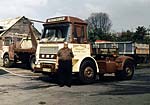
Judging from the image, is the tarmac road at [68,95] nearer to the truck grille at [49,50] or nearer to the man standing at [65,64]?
the man standing at [65,64]

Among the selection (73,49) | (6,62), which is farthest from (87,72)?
(6,62)

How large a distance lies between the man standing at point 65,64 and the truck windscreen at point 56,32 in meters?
0.87

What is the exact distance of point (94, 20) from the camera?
9462cm

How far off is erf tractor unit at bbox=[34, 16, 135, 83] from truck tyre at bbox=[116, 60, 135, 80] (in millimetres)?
726

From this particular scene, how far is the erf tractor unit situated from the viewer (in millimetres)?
14008

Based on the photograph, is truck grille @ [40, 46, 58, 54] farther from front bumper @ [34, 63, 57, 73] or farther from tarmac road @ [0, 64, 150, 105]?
tarmac road @ [0, 64, 150, 105]

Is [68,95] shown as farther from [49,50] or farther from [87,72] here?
[49,50]

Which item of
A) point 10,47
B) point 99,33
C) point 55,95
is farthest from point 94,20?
point 55,95

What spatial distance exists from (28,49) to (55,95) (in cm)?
1121

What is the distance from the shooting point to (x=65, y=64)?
1327cm

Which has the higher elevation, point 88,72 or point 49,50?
point 49,50

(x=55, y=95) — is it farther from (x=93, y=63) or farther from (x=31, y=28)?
(x=31, y=28)

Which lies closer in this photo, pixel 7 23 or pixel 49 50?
pixel 49 50

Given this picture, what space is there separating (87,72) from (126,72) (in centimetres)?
274
